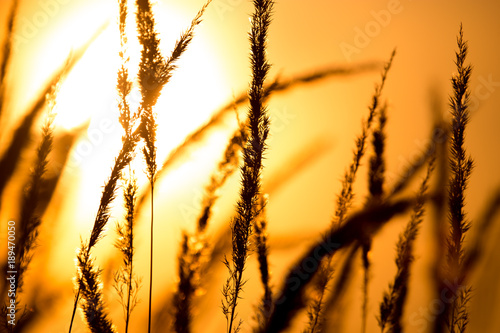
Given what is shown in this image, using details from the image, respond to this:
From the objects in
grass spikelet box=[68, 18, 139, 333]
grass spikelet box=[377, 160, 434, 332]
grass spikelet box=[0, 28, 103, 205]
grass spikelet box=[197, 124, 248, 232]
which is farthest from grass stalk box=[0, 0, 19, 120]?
grass spikelet box=[377, 160, 434, 332]

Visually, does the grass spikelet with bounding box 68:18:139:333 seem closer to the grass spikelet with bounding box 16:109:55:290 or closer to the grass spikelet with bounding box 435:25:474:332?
the grass spikelet with bounding box 16:109:55:290

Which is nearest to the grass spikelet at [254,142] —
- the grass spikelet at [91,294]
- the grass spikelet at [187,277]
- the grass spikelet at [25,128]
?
the grass spikelet at [187,277]

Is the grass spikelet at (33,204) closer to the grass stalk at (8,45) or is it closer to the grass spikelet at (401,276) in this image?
the grass stalk at (8,45)

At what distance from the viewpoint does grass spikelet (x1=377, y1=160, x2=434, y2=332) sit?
1807mm

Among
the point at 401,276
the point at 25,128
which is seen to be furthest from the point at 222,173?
the point at 401,276

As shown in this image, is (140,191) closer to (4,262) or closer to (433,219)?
(4,262)

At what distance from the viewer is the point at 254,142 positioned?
1.36 metres

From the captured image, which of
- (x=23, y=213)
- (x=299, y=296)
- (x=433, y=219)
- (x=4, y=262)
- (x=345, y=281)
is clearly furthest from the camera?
(x=433, y=219)

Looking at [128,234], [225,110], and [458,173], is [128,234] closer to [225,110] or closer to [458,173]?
[225,110]

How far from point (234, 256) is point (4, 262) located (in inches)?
30.6

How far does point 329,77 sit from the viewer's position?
5.38ft

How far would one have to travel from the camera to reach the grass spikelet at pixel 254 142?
135cm

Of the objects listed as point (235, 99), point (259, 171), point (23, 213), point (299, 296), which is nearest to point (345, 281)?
point (299, 296)

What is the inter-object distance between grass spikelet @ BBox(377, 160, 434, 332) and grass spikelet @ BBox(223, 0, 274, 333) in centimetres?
69
